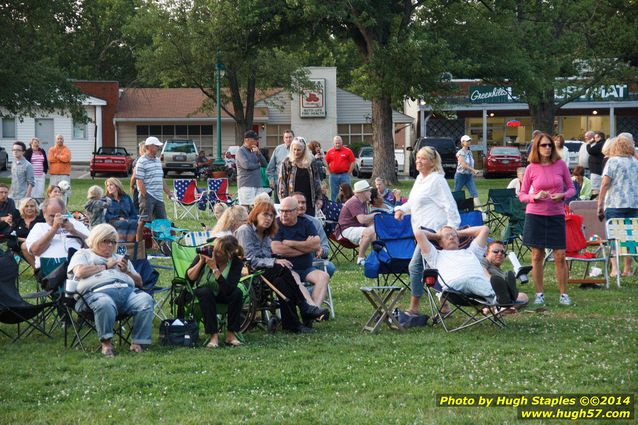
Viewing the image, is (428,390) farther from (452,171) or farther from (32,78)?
(452,171)

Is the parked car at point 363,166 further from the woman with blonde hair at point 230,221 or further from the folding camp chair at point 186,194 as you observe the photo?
the woman with blonde hair at point 230,221

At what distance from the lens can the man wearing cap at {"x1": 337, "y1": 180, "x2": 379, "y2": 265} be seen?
12.1 meters

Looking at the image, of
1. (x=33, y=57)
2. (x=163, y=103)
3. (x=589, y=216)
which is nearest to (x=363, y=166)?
(x=33, y=57)

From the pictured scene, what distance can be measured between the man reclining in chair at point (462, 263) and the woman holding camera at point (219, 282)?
1.62 m

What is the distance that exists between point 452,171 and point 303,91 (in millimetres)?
14589

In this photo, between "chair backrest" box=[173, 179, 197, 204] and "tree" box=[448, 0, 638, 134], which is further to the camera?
"tree" box=[448, 0, 638, 134]

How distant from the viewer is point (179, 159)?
1519 inches

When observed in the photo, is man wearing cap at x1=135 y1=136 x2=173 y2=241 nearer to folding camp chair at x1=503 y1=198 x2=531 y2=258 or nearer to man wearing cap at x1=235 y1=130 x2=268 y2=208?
man wearing cap at x1=235 y1=130 x2=268 y2=208

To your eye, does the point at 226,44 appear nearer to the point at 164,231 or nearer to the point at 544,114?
the point at 544,114

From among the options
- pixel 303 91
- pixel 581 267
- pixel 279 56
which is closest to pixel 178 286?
pixel 581 267

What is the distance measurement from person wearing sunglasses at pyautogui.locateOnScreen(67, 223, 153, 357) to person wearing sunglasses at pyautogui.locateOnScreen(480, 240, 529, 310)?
9.26ft

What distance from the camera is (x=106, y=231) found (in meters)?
8.10

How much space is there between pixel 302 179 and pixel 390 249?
2501mm

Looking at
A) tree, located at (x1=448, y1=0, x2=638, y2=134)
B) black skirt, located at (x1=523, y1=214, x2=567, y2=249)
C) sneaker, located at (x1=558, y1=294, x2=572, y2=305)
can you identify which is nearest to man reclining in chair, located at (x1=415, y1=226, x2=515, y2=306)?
black skirt, located at (x1=523, y1=214, x2=567, y2=249)
